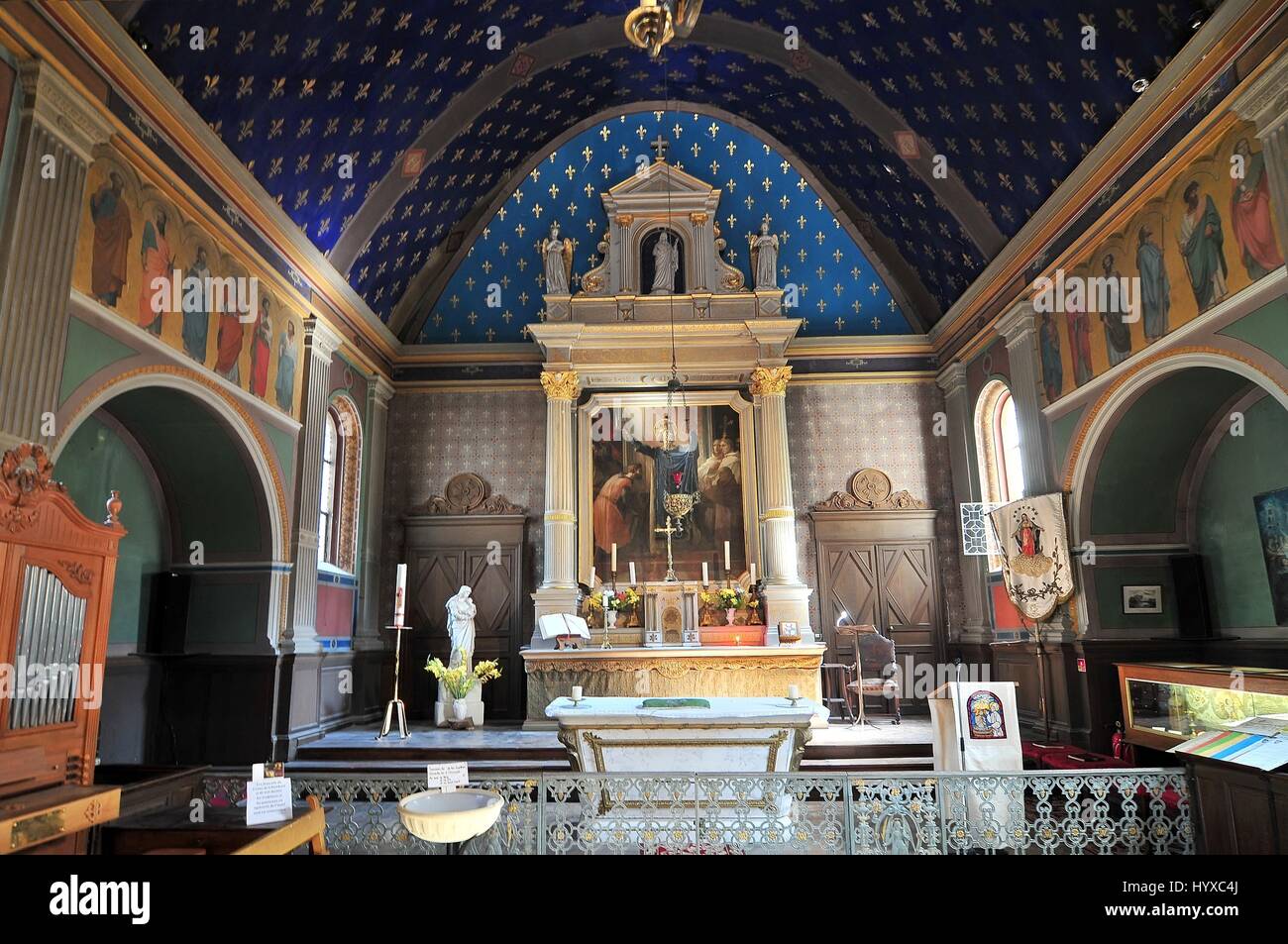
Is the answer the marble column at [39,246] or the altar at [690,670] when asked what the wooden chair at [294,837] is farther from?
the altar at [690,670]

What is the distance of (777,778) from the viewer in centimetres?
481

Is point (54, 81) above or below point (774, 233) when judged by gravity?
below

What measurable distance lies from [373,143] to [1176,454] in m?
9.79

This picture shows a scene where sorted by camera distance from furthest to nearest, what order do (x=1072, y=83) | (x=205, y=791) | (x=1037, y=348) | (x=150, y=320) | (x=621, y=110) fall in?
1. (x=621, y=110)
2. (x=1037, y=348)
3. (x=1072, y=83)
4. (x=150, y=320)
5. (x=205, y=791)

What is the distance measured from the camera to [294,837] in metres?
3.72

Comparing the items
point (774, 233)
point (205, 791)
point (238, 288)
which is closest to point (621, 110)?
point (774, 233)

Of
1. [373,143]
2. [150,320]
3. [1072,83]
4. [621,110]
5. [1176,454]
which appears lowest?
[1176,454]

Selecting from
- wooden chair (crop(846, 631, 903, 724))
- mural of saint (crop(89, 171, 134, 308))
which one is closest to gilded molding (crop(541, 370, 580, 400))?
wooden chair (crop(846, 631, 903, 724))

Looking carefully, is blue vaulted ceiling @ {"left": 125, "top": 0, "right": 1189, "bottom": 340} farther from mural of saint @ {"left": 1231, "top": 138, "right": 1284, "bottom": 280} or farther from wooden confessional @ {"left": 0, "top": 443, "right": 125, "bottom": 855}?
wooden confessional @ {"left": 0, "top": 443, "right": 125, "bottom": 855}

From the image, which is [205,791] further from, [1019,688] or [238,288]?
[1019,688]

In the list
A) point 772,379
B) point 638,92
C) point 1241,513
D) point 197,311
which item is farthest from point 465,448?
point 1241,513

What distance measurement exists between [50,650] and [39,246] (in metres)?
2.71

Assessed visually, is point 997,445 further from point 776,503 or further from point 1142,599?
point 1142,599

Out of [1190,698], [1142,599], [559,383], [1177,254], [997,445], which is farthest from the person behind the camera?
[559,383]
